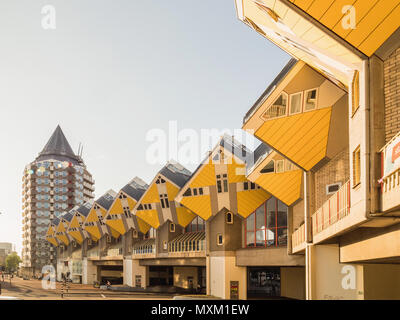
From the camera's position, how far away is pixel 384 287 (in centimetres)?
2116

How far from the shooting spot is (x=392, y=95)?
11422 millimetres

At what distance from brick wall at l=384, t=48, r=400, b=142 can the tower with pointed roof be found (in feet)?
468

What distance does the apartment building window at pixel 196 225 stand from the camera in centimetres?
5175

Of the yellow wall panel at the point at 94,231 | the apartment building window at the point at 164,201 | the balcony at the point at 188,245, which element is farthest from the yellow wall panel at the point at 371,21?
the yellow wall panel at the point at 94,231

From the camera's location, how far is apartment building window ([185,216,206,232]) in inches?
2037

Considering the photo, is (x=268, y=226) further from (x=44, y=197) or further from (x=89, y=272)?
(x=44, y=197)

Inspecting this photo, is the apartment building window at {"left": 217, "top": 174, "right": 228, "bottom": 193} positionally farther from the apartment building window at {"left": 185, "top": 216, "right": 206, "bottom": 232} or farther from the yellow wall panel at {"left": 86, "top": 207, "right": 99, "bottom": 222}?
the yellow wall panel at {"left": 86, "top": 207, "right": 99, "bottom": 222}

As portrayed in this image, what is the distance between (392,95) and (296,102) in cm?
989

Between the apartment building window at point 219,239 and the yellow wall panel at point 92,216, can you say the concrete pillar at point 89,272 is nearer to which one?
the yellow wall panel at point 92,216

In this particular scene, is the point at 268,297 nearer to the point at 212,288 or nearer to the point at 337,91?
the point at 212,288

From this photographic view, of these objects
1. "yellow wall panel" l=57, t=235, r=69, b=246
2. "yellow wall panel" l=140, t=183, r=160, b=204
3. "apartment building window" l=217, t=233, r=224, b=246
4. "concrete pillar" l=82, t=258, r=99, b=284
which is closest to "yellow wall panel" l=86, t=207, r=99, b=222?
"concrete pillar" l=82, t=258, r=99, b=284

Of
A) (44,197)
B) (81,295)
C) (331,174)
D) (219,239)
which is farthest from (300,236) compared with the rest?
(44,197)
